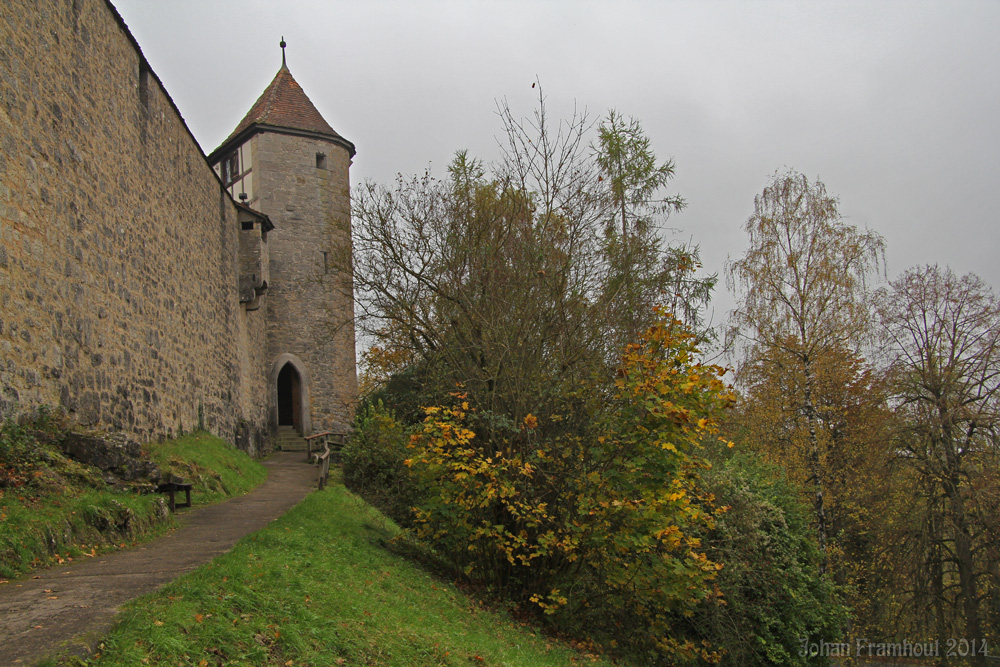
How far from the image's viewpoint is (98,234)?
395 inches

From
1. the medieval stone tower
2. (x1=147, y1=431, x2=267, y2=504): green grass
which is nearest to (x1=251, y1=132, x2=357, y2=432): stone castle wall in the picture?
the medieval stone tower

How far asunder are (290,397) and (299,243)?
5627mm

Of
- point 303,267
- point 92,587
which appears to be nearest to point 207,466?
point 92,587

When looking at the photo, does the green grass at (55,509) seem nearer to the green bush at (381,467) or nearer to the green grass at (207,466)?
the green grass at (207,466)

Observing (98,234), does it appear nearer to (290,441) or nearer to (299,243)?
(290,441)

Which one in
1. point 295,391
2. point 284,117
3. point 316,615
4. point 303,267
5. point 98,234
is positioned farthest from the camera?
point 284,117

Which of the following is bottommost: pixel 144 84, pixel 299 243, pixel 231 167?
pixel 299 243

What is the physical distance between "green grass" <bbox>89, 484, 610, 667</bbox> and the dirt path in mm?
201

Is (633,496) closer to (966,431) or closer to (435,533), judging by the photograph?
(435,533)

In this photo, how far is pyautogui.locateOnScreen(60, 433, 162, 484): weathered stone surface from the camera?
799 cm

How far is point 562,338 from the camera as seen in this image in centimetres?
1017

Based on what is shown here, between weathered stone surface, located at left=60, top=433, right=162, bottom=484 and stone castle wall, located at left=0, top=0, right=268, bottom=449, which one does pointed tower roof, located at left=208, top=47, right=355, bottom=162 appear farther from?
weathered stone surface, located at left=60, top=433, right=162, bottom=484

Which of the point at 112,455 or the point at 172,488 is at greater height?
the point at 112,455

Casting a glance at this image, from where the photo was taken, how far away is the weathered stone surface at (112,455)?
799cm
